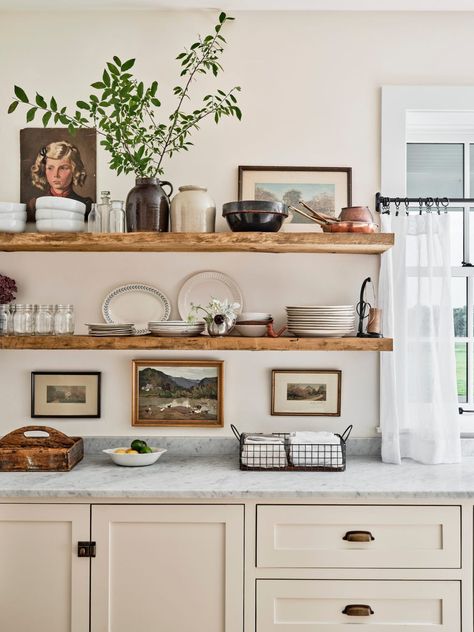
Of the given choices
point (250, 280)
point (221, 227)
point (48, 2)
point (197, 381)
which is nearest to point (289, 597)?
point (197, 381)

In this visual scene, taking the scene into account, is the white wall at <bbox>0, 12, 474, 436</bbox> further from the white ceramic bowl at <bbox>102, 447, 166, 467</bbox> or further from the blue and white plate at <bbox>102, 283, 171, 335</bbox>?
the white ceramic bowl at <bbox>102, 447, 166, 467</bbox>

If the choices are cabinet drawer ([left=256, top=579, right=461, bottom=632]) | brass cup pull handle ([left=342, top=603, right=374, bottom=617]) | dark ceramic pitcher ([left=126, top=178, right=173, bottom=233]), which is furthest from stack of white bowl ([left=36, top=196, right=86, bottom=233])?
brass cup pull handle ([left=342, top=603, right=374, bottom=617])

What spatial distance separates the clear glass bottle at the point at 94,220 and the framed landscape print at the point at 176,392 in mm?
629

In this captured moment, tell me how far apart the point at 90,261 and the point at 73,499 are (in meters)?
1.08

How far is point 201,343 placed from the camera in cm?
246

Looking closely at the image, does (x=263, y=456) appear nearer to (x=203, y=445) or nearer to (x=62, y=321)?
(x=203, y=445)

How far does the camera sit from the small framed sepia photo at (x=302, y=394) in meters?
2.73

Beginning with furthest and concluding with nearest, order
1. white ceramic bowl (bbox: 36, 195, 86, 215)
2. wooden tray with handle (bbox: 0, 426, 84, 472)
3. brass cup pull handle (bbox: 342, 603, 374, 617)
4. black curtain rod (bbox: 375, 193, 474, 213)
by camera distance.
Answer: black curtain rod (bbox: 375, 193, 474, 213) < white ceramic bowl (bbox: 36, 195, 86, 215) < wooden tray with handle (bbox: 0, 426, 84, 472) < brass cup pull handle (bbox: 342, 603, 374, 617)

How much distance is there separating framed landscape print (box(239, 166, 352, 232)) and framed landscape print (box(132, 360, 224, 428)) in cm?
77

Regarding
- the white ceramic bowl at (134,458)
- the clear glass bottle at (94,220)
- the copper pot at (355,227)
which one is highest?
the clear glass bottle at (94,220)

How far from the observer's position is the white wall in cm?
274

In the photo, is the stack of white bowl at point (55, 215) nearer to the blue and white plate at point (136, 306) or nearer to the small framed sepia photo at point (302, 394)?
the blue and white plate at point (136, 306)

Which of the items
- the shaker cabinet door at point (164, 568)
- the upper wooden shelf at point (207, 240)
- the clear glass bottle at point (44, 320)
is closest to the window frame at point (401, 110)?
the upper wooden shelf at point (207, 240)

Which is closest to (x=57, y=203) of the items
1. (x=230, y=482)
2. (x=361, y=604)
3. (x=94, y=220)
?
(x=94, y=220)
